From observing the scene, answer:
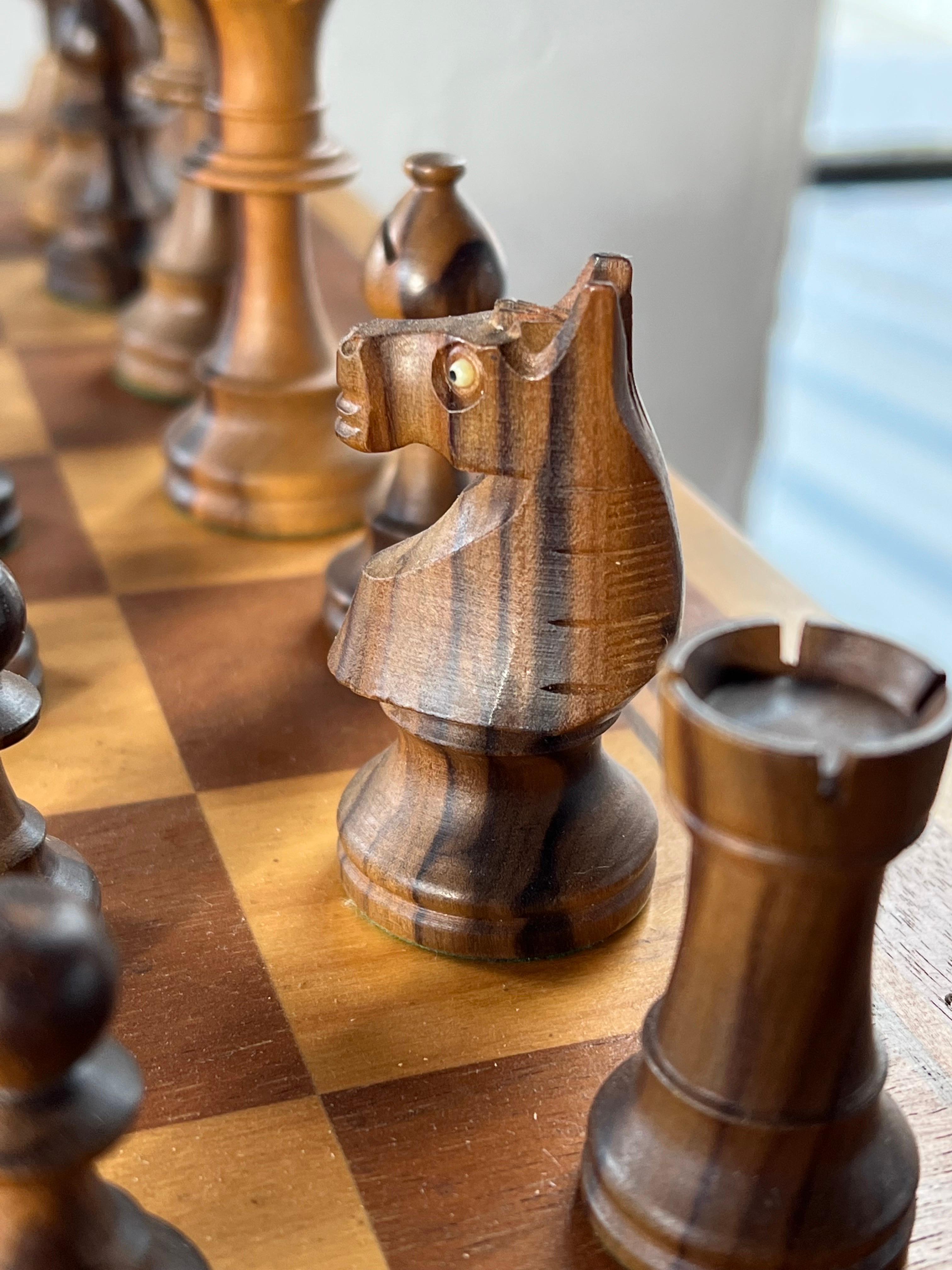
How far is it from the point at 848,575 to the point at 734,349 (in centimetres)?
47

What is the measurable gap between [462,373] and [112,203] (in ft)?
2.76

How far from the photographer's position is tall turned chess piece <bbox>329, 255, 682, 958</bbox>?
1.89 ft

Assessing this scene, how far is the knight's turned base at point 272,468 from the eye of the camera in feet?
3.24

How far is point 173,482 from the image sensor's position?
1023mm

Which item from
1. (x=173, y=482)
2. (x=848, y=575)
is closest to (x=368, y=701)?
(x=173, y=482)

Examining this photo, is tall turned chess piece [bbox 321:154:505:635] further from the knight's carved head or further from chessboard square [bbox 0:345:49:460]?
chessboard square [bbox 0:345:49:460]

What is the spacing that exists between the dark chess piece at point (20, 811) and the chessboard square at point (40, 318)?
67 centimetres

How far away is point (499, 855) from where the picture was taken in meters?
0.63

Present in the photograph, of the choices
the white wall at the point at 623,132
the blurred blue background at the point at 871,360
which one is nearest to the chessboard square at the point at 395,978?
the white wall at the point at 623,132

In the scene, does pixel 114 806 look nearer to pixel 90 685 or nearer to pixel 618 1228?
pixel 90 685

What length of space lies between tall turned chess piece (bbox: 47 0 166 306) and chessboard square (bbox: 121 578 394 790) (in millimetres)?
494

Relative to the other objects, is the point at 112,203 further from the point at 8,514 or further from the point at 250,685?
the point at 250,685

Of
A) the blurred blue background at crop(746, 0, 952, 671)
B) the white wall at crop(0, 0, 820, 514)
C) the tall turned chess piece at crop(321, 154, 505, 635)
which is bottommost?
the blurred blue background at crop(746, 0, 952, 671)

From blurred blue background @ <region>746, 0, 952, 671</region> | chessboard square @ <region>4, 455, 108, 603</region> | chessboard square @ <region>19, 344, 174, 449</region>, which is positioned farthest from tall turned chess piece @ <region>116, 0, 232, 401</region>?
blurred blue background @ <region>746, 0, 952, 671</region>
